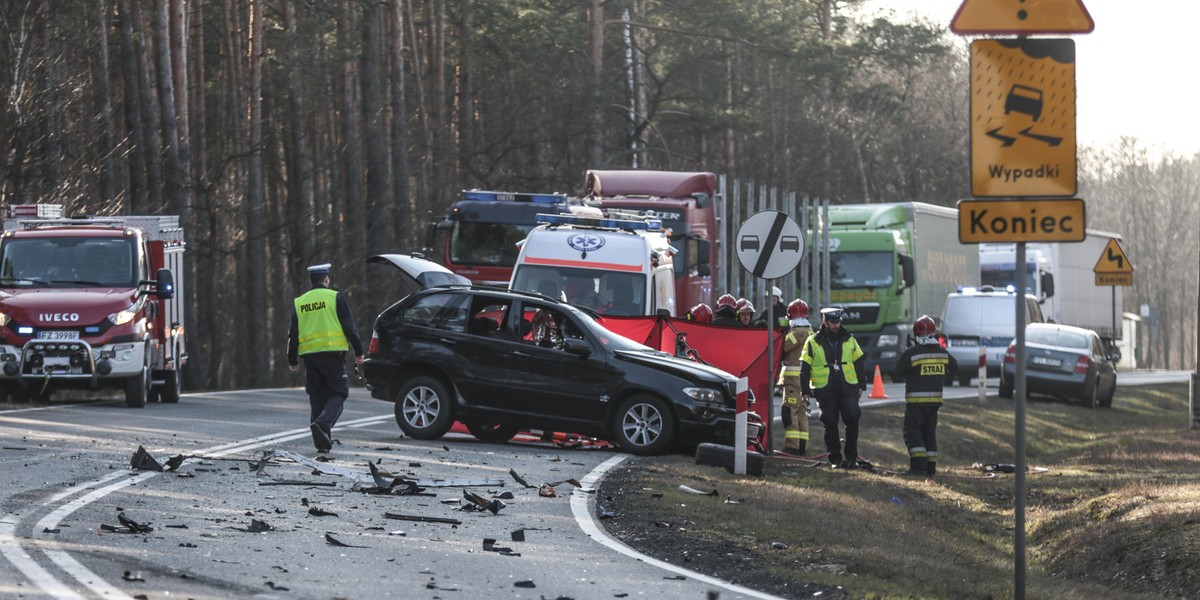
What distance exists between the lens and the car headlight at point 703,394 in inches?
672

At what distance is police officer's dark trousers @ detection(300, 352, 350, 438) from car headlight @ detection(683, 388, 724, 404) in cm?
336

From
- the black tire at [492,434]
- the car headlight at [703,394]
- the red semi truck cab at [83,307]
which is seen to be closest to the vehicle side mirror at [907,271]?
the red semi truck cab at [83,307]

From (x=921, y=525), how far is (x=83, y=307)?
37.6ft

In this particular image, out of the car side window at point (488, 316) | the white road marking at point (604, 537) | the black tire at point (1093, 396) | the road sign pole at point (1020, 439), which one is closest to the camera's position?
the road sign pole at point (1020, 439)

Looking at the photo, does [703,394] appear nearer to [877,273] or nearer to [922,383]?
[922,383]

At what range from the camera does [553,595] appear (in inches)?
343

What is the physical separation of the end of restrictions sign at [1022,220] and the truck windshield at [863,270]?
28700 millimetres

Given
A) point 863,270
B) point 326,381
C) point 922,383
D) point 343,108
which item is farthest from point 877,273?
point 326,381

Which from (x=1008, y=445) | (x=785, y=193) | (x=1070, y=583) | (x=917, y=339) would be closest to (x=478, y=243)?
(x=1008, y=445)

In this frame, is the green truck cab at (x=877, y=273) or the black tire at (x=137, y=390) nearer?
the black tire at (x=137, y=390)

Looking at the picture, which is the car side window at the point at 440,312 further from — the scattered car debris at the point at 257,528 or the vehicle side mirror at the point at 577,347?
the scattered car debris at the point at 257,528

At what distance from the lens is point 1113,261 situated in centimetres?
3200

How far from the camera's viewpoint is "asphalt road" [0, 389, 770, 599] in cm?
868

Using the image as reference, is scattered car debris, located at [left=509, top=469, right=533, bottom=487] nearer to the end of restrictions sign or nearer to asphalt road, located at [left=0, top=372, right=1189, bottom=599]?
asphalt road, located at [left=0, top=372, right=1189, bottom=599]
